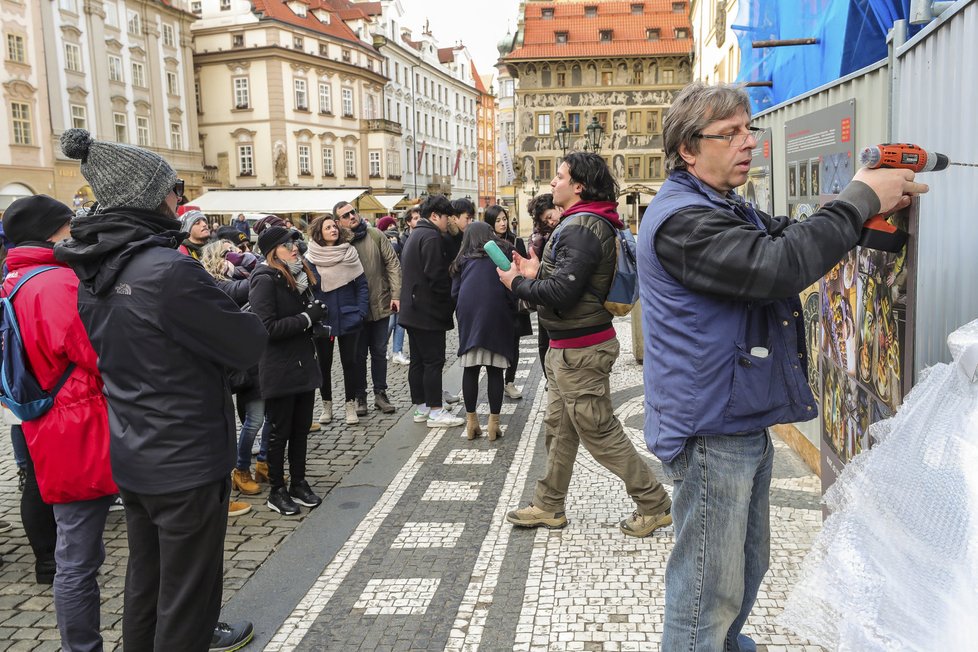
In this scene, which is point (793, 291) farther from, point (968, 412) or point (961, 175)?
point (961, 175)

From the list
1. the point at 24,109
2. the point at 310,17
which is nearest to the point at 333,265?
the point at 24,109

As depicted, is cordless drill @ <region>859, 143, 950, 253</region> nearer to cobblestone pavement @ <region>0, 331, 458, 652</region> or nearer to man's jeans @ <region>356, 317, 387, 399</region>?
cobblestone pavement @ <region>0, 331, 458, 652</region>

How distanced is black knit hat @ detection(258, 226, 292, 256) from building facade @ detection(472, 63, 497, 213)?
262 feet

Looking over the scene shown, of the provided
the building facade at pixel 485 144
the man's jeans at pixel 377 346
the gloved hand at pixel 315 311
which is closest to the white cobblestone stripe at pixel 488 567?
the gloved hand at pixel 315 311

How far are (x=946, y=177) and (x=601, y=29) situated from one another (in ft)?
167

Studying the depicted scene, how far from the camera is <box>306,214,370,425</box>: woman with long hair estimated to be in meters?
6.95

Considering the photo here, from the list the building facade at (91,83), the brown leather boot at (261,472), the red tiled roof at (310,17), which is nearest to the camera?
the brown leather boot at (261,472)

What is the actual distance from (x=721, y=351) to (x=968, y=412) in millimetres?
619

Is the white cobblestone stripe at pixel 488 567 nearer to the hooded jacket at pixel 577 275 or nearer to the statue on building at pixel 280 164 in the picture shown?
the hooded jacket at pixel 577 275

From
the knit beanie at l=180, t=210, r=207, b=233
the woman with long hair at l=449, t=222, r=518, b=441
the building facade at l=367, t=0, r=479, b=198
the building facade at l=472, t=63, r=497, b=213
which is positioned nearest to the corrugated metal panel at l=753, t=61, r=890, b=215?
the woman with long hair at l=449, t=222, r=518, b=441

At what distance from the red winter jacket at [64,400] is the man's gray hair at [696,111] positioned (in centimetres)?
234

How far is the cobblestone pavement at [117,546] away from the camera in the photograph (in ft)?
12.2

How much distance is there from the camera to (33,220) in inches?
140

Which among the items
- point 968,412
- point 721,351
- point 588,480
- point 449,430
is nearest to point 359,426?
point 449,430
